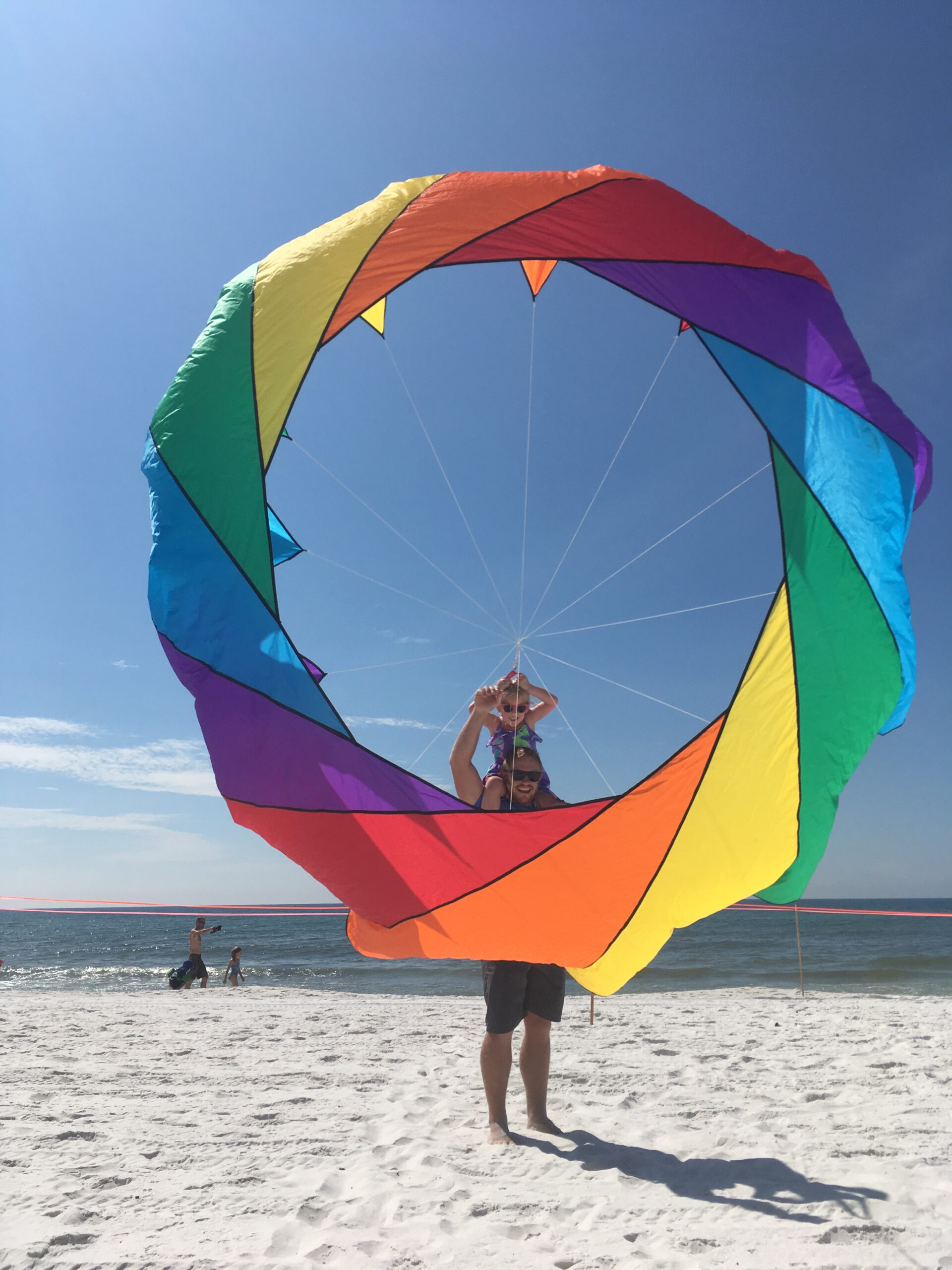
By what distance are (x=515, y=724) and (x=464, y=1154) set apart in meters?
1.53

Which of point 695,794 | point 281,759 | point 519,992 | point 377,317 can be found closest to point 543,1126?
point 519,992

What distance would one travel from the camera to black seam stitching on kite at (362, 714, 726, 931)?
246 centimetres

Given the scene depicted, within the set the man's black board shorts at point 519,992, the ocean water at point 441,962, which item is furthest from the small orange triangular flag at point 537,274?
the ocean water at point 441,962

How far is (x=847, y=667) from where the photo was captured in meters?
2.54

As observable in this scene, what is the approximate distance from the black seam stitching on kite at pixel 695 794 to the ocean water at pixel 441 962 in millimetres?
6663

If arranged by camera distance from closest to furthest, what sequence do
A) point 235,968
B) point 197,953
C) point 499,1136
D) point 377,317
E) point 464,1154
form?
point 464,1154 → point 499,1136 → point 377,317 → point 197,953 → point 235,968

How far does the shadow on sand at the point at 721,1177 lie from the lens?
2184mm

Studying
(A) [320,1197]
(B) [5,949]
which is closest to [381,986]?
(A) [320,1197]

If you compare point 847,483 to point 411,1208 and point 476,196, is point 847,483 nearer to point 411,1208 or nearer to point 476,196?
point 476,196

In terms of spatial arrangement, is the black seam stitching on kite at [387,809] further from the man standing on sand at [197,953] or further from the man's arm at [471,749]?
the man standing on sand at [197,953]

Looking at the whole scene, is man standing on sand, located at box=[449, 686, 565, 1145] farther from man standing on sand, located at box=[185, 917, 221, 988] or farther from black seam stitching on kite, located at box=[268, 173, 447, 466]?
man standing on sand, located at box=[185, 917, 221, 988]

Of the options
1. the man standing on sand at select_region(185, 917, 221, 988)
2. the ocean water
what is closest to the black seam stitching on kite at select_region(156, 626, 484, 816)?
the ocean water

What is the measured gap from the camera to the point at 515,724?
2.79 meters

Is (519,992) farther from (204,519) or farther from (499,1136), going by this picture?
(204,519)
